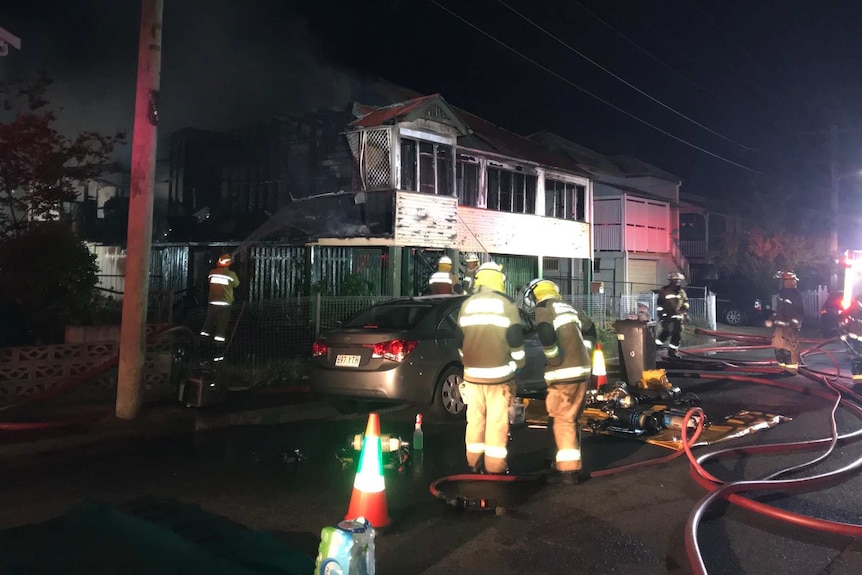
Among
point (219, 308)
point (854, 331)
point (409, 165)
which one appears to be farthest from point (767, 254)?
point (219, 308)

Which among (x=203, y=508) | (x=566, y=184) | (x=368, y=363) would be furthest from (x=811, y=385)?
(x=566, y=184)

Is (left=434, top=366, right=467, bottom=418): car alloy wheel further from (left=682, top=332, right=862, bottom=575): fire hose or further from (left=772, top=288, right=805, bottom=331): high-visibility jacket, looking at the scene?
(left=772, top=288, right=805, bottom=331): high-visibility jacket

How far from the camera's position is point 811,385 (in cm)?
1002

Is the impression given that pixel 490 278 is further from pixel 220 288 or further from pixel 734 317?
pixel 734 317

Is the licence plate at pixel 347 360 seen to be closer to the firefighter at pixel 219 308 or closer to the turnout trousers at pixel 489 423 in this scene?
the turnout trousers at pixel 489 423

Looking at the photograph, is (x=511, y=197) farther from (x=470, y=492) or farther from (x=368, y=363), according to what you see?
(x=470, y=492)

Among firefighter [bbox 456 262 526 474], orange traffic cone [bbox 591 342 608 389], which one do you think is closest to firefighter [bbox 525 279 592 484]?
firefighter [bbox 456 262 526 474]

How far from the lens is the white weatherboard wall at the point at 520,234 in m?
18.2

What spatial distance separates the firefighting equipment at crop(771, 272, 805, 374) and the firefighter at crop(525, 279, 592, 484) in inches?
297

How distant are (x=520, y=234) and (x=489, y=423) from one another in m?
15.2

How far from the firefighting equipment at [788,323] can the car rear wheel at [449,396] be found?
22.2 feet

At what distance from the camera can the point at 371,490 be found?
402cm

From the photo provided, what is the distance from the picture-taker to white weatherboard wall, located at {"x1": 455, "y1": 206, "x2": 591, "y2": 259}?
18219 mm

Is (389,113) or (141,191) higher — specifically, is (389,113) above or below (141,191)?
above
